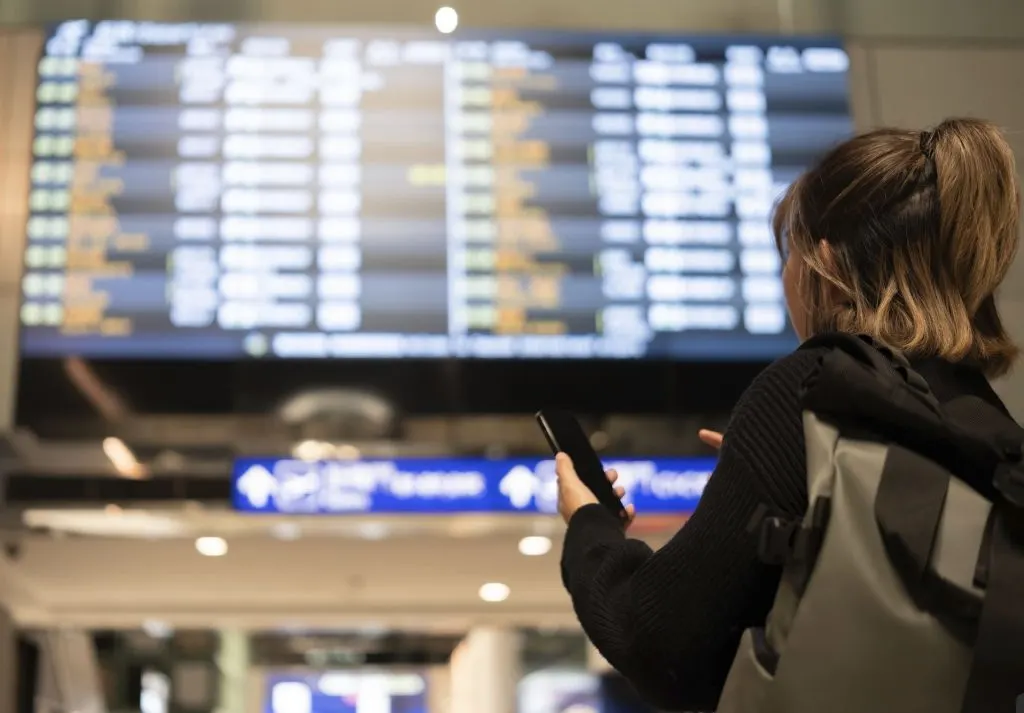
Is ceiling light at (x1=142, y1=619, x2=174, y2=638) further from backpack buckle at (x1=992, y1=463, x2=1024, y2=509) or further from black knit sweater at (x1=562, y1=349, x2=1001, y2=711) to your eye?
backpack buckle at (x1=992, y1=463, x2=1024, y2=509)

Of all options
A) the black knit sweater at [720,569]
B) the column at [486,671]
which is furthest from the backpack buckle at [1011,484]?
the column at [486,671]

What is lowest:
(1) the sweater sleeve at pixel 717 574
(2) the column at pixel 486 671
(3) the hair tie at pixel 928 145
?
(2) the column at pixel 486 671

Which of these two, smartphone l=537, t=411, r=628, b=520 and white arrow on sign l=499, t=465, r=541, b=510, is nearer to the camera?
smartphone l=537, t=411, r=628, b=520

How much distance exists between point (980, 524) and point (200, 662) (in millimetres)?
2834

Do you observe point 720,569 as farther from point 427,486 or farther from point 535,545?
point 535,545

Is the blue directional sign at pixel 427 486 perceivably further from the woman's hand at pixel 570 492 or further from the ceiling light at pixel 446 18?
the woman's hand at pixel 570 492

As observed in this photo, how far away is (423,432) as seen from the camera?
10.9 ft

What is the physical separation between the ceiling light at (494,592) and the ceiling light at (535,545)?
0.21 m

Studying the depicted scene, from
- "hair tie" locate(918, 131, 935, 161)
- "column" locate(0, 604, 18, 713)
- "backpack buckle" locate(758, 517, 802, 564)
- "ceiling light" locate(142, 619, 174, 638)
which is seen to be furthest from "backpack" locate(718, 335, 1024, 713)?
"column" locate(0, 604, 18, 713)

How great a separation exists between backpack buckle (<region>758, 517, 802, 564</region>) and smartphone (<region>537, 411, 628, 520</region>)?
1.24 feet

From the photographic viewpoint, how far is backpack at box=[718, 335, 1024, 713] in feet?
3.32

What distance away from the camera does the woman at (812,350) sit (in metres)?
1.10

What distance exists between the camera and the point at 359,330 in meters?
3.39

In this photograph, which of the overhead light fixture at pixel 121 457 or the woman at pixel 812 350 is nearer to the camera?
the woman at pixel 812 350
